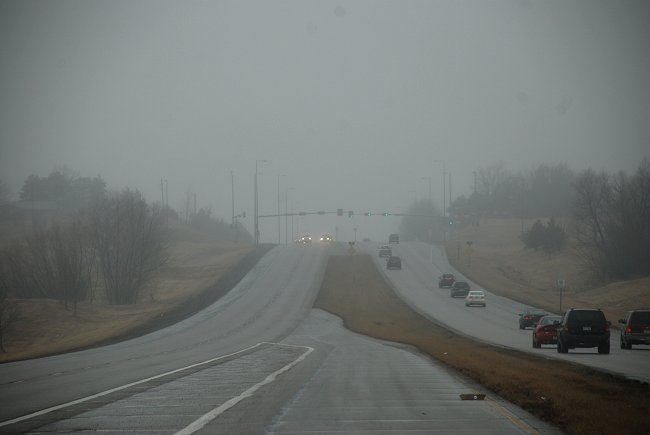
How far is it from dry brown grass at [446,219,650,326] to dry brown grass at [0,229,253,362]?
32082 mm

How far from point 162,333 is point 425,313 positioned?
2156cm

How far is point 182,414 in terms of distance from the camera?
1489cm

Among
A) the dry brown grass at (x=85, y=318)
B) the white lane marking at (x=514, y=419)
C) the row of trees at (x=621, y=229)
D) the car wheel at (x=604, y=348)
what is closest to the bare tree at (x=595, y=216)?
the row of trees at (x=621, y=229)

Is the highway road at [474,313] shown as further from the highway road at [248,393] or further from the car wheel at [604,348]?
the highway road at [248,393]

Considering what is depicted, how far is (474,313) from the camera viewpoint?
65.1 metres

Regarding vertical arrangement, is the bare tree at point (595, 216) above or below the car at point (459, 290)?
above

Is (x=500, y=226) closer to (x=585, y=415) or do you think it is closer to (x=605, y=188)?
(x=605, y=188)

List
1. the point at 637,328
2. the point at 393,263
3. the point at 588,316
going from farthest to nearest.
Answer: the point at 393,263 < the point at 637,328 < the point at 588,316

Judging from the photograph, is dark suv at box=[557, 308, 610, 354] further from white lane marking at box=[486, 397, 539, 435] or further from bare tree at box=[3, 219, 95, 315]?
bare tree at box=[3, 219, 95, 315]

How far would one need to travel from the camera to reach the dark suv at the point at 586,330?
31.9 m

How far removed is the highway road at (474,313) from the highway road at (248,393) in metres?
5.64

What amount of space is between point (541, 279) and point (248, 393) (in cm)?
8399

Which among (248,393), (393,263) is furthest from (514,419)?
(393,263)

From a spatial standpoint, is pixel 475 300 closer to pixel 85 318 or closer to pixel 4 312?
pixel 85 318
